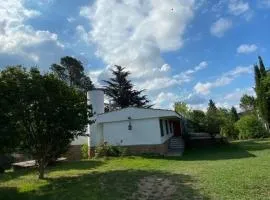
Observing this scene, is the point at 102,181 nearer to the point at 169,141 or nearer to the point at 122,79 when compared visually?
the point at 169,141

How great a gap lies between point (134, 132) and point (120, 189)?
13.2m

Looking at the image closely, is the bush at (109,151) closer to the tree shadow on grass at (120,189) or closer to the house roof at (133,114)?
the house roof at (133,114)

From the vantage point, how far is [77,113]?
1440 centimetres

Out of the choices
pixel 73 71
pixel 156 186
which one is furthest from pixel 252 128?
pixel 156 186

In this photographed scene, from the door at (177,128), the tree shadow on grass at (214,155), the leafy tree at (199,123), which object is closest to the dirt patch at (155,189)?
the tree shadow on grass at (214,155)

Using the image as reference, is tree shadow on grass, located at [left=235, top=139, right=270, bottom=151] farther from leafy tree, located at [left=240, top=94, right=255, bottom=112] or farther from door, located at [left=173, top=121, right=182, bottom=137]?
leafy tree, located at [left=240, top=94, right=255, bottom=112]

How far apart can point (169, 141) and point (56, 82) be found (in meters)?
15.9

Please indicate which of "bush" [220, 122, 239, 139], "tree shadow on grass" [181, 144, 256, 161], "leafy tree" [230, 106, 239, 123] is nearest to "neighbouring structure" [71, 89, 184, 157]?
"tree shadow on grass" [181, 144, 256, 161]

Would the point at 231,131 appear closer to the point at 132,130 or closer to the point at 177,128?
the point at 177,128

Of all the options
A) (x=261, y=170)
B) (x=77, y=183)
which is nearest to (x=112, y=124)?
(x=77, y=183)

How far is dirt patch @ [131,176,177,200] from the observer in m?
9.48

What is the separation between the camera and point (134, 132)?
23812 mm

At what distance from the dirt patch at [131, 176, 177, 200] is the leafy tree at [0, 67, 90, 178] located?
4.32 meters

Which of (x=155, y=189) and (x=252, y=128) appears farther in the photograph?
(x=252, y=128)
